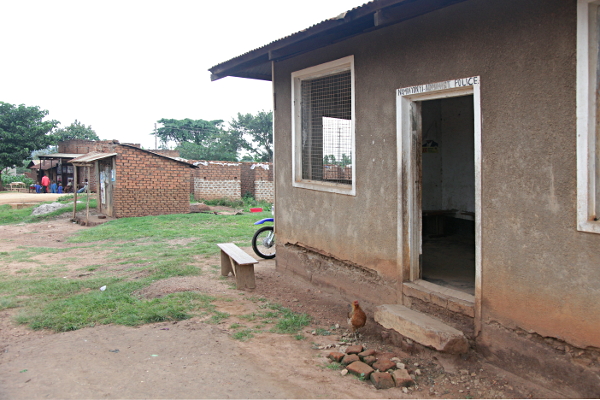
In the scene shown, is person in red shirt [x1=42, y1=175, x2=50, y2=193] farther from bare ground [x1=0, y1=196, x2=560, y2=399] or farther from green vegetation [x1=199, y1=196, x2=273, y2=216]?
bare ground [x1=0, y1=196, x2=560, y2=399]

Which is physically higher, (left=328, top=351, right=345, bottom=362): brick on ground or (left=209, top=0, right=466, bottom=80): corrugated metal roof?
(left=209, top=0, right=466, bottom=80): corrugated metal roof

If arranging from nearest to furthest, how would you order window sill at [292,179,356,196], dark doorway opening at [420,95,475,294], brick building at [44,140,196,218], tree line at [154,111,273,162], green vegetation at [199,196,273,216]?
window sill at [292,179,356,196], dark doorway opening at [420,95,475,294], brick building at [44,140,196,218], green vegetation at [199,196,273,216], tree line at [154,111,273,162]

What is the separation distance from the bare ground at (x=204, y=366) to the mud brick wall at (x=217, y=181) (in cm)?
1753

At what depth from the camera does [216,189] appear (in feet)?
76.5

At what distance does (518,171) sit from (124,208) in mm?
14704

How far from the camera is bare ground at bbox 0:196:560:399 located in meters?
3.48

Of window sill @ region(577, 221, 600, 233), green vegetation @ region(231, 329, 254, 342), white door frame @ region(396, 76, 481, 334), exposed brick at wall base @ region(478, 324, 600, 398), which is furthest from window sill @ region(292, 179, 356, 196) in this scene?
window sill @ region(577, 221, 600, 233)

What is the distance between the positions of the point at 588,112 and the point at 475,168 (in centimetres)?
91

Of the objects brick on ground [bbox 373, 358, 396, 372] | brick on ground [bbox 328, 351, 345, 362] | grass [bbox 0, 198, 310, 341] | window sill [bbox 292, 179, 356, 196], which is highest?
window sill [bbox 292, 179, 356, 196]

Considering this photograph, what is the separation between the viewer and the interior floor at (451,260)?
499cm

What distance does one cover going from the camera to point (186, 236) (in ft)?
39.0

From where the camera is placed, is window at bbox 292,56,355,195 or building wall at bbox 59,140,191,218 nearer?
window at bbox 292,56,355,195

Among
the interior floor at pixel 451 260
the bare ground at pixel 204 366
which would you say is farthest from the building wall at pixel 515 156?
the interior floor at pixel 451 260

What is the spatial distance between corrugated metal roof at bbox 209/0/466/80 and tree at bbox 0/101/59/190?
29.2 meters
